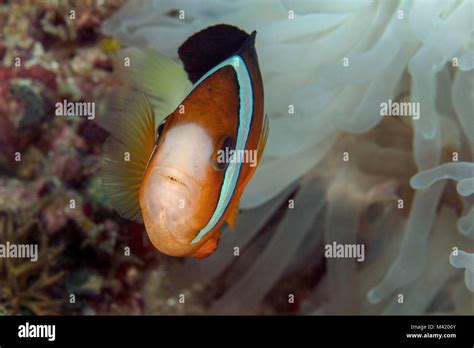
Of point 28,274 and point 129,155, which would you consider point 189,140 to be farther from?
point 28,274

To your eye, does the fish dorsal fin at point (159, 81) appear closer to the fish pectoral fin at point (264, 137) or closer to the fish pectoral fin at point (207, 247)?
the fish pectoral fin at point (264, 137)

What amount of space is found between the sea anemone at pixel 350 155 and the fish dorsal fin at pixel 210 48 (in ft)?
0.39

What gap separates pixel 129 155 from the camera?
3.62 ft

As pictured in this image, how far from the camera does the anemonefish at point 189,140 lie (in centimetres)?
92

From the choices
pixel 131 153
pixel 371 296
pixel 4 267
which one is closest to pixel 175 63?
pixel 131 153

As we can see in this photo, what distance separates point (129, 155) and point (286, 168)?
44cm

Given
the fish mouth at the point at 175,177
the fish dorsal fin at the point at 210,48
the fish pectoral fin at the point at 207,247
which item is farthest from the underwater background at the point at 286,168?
the fish mouth at the point at 175,177

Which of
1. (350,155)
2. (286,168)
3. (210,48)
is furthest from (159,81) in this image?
(350,155)

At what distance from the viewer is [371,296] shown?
1.29 m

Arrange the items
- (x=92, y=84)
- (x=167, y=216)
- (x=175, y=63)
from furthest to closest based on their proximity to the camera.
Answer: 1. (x=92, y=84)
2. (x=175, y=63)
3. (x=167, y=216)

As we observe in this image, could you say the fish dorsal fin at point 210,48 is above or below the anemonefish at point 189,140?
above

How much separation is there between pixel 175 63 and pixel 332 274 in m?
0.70

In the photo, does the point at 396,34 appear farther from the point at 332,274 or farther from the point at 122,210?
the point at 122,210

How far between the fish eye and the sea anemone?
0.31m
